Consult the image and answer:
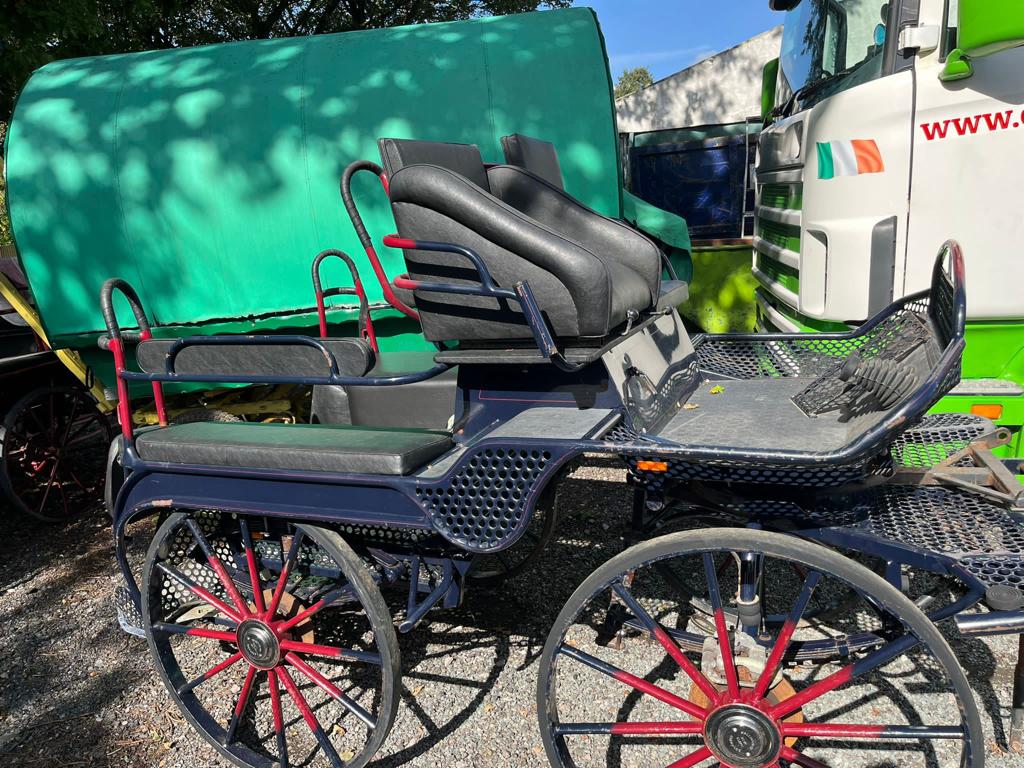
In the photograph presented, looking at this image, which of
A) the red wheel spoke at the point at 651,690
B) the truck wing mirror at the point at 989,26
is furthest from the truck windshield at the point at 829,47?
the red wheel spoke at the point at 651,690

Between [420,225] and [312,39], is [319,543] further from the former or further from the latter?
[312,39]

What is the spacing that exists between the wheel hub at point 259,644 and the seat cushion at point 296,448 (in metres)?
0.56

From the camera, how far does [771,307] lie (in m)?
4.30

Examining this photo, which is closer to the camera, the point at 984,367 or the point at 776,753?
the point at 776,753

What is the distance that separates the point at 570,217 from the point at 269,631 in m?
1.95

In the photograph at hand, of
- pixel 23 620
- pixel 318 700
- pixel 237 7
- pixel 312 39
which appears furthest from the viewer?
pixel 237 7

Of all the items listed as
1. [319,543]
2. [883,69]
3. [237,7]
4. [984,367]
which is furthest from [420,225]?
[237,7]

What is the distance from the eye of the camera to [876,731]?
5.98 feet

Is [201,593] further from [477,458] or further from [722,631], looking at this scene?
[722,631]

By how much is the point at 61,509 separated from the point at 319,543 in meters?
3.61

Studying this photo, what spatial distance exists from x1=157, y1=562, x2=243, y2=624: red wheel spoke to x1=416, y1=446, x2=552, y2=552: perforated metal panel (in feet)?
2.99

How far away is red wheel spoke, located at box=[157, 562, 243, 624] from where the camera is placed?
95.7 inches

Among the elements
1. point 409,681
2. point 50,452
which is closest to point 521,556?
point 409,681

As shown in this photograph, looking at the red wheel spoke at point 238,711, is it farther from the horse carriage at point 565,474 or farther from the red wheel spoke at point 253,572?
the red wheel spoke at point 253,572
